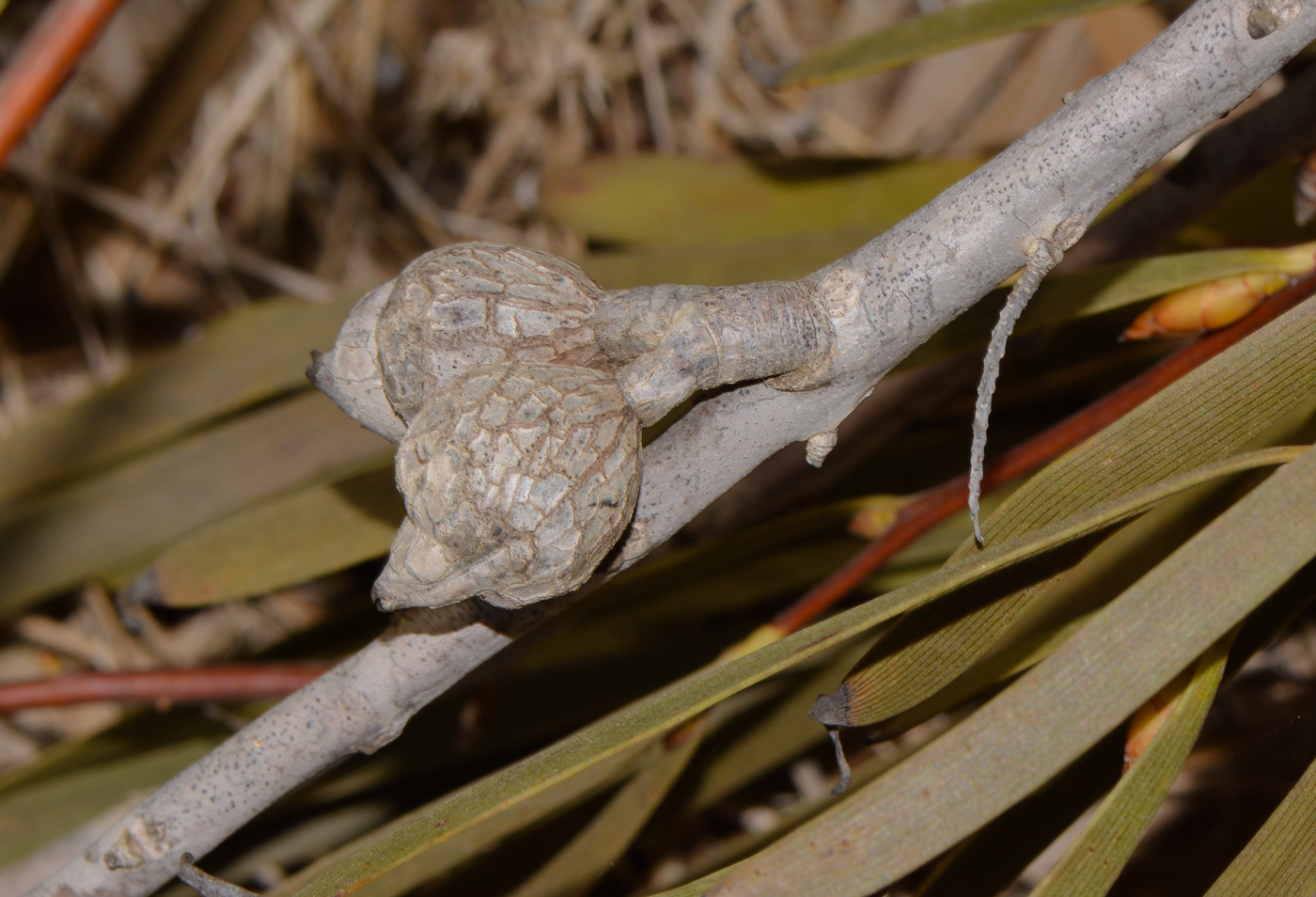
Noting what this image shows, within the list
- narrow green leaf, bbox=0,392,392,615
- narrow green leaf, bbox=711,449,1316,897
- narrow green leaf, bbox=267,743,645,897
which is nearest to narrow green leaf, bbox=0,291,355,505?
narrow green leaf, bbox=0,392,392,615

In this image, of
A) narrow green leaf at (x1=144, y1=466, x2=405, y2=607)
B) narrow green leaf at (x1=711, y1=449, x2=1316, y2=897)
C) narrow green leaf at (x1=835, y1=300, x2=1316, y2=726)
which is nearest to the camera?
narrow green leaf at (x1=711, y1=449, x2=1316, y2=897)

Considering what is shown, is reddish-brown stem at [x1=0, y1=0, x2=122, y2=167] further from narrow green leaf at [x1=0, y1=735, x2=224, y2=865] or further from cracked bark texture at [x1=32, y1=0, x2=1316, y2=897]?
narrow green leaf at [x1=0, y1=735, x2=224, y2=865]

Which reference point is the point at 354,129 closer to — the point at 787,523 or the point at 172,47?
the point at 172,47

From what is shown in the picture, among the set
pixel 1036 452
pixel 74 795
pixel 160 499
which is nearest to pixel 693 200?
pixel 1036 452

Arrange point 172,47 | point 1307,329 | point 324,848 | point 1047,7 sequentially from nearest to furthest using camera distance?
point 1307,329, point 1047,7, point 324,848, point 172,47

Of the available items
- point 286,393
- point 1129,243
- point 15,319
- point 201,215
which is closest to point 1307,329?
point 1129,243

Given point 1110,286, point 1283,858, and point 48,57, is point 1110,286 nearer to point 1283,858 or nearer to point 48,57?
point 1283,858
